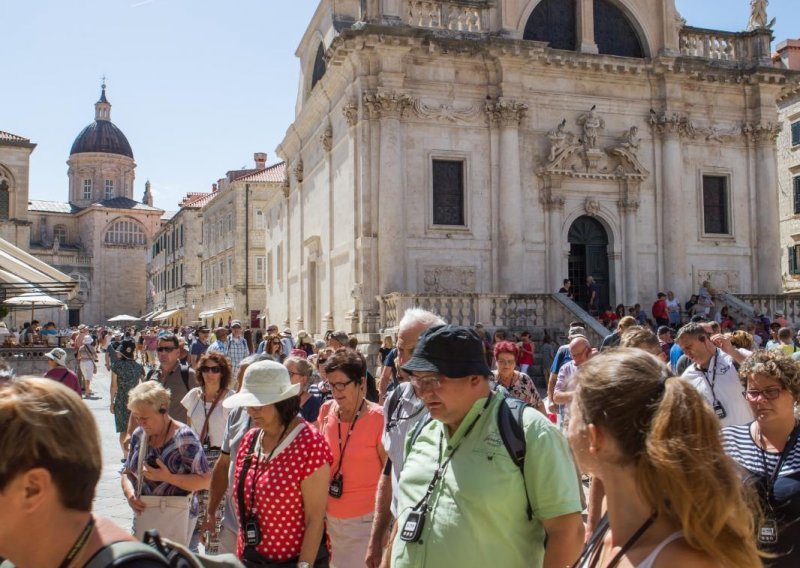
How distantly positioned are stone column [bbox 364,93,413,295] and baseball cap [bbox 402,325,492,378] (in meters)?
17.5

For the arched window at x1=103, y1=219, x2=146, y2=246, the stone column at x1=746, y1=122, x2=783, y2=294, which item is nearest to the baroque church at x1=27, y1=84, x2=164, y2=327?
the arched window at x1=103, y1=219, x2=146, y2=246

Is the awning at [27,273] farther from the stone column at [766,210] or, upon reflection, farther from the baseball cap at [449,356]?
the stone column at [766,210]

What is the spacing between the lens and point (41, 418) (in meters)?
2.12

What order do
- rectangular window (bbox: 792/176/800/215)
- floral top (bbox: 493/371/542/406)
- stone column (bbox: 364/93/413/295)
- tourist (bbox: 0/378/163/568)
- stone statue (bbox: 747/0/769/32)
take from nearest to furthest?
tourist (bbox: 0/378/163/568), floral top (bbox: 493/371/542/406), stone column (bbox: 364/93/413/295), stone statue (bbox: 747/0/769/32), rectangular window (bbox: 792/176/800/215)

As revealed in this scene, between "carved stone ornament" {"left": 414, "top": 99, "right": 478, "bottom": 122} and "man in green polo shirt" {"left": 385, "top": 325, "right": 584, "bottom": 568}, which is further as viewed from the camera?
"carved stone ornament" {"left": 414, "top": 99, "right": 478, "bottom": 122}

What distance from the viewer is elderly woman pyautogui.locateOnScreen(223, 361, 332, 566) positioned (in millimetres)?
4488

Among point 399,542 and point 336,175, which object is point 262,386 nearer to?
point 399,542

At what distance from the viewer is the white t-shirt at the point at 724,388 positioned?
6484mm

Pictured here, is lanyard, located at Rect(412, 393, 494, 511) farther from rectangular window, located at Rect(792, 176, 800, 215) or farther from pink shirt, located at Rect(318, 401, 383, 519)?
rectangular window, located at Rect(792, 176, 800, 215)

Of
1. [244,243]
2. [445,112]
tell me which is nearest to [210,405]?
[445,112]

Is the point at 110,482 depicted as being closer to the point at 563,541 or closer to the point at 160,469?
the point at 160,469

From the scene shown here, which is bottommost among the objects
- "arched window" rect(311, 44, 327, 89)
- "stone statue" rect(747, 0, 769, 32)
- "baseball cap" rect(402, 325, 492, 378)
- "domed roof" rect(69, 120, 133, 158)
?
"baseball cap" rect(402, 325, 492, 378)

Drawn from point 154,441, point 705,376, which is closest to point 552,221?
point 705,376

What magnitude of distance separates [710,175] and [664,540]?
2460cm
